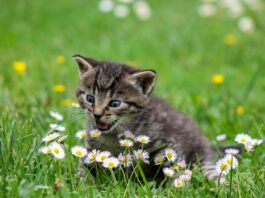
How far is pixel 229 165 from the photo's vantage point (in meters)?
4.94

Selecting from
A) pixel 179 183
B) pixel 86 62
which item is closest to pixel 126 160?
pixel 179 183

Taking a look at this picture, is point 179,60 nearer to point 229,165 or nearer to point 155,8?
point 155,8

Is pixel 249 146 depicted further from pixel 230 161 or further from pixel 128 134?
pixel 128 134

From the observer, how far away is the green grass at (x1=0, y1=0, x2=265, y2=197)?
4.91m

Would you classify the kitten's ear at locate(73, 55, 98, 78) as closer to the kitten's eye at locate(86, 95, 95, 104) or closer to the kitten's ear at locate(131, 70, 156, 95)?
the kitten's eye at locate(86, 95, 95, 104)

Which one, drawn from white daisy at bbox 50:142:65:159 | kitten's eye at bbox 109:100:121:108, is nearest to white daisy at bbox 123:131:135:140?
kitten's eye at bbox 109:100:121:108

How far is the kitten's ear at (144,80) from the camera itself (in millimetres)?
5930

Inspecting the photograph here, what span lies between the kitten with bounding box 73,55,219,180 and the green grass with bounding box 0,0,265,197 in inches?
18.4

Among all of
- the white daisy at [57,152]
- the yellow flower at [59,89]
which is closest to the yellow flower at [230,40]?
the yellow flower at [59,89]

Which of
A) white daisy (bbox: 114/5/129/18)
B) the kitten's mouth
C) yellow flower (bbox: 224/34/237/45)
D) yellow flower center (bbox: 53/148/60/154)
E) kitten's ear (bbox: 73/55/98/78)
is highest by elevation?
white daisy (bbox: 114/5/129/18)

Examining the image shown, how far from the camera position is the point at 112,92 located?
5.84 meters

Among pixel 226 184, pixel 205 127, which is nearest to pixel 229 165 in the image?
pixel 226 184

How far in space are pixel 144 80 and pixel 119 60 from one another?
4.38 meters

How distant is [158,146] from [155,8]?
9.06 m
